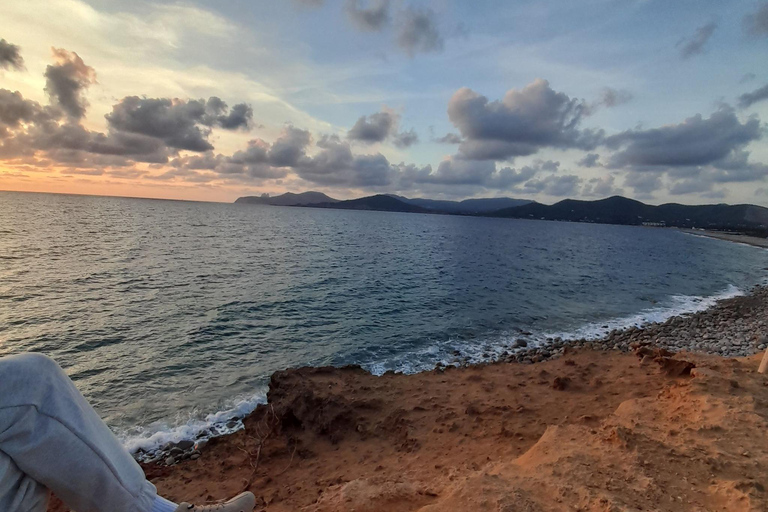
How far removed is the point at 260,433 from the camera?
992 cm

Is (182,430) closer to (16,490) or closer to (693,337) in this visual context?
(16,490)

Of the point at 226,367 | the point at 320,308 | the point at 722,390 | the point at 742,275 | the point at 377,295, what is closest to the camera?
the point at 722,390

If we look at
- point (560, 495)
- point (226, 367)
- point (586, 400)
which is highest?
point (560, 495)

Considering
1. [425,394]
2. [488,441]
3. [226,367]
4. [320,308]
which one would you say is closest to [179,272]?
[320,308]

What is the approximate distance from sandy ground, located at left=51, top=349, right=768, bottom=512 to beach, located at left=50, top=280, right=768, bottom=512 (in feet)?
Result: 0.10

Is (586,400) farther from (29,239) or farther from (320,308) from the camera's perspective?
(29,239)

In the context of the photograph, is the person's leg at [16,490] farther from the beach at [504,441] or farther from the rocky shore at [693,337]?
the rocky shore at [693,337]

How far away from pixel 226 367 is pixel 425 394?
27.8 ft

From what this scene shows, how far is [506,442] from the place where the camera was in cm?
798

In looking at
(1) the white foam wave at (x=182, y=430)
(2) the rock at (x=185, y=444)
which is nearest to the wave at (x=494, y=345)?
(1) the white foam wave at (x=182, y=430)

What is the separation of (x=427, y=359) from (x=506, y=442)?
8.39 meters

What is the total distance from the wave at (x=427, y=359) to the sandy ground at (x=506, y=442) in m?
1.25

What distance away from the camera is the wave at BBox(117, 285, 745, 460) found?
10680 mm

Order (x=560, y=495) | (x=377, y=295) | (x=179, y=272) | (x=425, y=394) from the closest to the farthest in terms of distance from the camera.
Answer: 1. (x=560, y=495)
2. (x=425, y=394)
3. (x=377, y=295)
4. (x=179, y=272)
